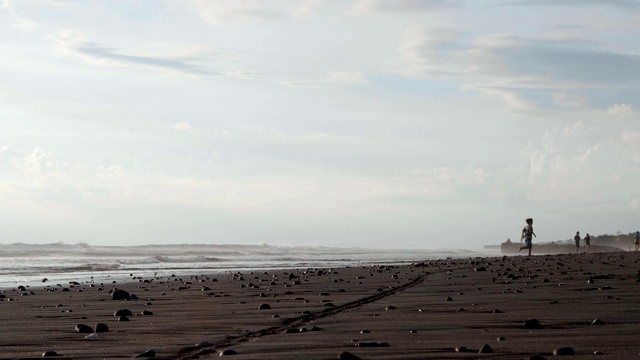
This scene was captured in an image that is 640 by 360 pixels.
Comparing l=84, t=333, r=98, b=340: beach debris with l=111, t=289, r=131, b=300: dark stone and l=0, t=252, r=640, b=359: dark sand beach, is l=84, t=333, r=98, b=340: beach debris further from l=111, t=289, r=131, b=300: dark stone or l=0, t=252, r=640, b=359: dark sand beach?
l=111, t=289, r=131, b=300: dark stone

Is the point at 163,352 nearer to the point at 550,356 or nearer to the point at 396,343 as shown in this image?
the point at 396,343

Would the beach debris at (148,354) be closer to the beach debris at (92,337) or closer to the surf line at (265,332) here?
the surf line at (265,332)

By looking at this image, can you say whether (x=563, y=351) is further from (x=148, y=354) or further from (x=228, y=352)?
(x=148, y=354)

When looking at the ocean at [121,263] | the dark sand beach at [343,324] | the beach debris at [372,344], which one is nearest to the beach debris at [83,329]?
the dark sand beach at [343,324]

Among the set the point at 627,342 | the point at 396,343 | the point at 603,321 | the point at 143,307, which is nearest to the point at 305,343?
the point at 396,343

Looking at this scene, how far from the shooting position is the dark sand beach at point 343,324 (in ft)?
21.0

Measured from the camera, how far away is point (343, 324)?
27.8 feet

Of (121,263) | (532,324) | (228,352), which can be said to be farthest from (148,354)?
(121,263)

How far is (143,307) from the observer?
1205cm

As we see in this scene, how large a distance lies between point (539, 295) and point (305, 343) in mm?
6739

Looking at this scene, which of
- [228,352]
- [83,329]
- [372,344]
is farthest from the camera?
[83,329]

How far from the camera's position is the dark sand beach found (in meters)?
6.39

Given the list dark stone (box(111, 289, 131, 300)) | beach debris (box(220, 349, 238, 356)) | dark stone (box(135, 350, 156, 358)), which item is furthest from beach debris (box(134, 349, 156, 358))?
dark stone (box(111, 289, 131, 300))

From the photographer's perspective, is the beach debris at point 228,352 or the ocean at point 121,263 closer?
the beach debris at point 228,352
